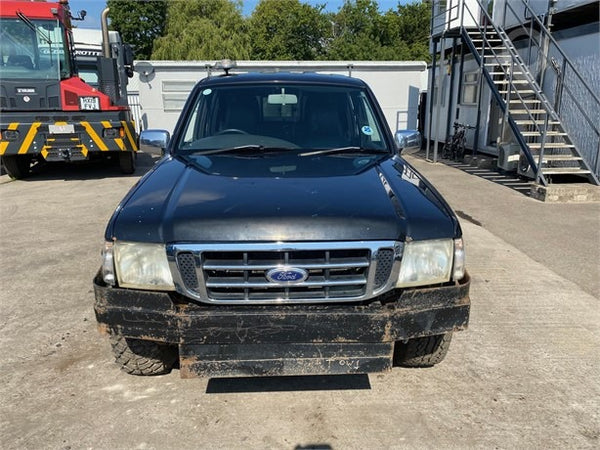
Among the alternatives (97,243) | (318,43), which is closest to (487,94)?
(97,243)

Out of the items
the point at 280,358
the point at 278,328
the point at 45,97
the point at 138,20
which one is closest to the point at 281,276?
the point at 278,328

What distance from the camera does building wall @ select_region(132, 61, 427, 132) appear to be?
1575 cm

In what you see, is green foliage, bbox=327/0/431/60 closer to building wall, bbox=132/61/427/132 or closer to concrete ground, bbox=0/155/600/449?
building wall, bbox=132/61/427/132

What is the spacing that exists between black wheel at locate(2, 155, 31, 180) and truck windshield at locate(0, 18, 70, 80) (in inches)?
70.9

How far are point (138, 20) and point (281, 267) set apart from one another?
160ft

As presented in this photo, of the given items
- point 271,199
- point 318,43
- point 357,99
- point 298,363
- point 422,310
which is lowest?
point 298,363

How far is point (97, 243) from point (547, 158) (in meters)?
7.50

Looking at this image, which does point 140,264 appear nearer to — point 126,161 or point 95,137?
point 95,137

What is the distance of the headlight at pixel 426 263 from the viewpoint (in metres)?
2.35

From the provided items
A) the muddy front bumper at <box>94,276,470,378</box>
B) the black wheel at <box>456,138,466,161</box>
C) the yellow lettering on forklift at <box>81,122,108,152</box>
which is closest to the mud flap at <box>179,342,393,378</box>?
the muddy front bumper at <box>94,276,470,378</box>

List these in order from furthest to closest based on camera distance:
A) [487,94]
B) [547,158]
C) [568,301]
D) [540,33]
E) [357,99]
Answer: [487,94] → [540,33] → [547,158] → [568,301] → [357,99]

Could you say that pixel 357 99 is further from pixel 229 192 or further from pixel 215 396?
pixel 215 396

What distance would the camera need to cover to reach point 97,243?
5.79 m

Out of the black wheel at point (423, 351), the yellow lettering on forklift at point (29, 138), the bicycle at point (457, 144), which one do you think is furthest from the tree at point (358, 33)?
the black wheel at point (423, 351)
